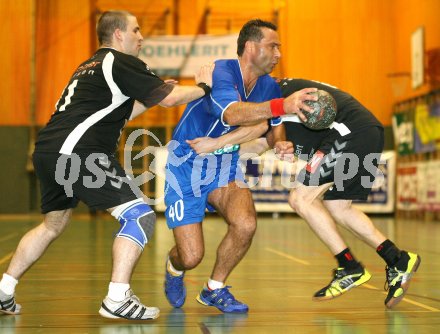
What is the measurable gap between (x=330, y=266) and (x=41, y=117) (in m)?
16.7

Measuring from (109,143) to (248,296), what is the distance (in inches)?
72.9

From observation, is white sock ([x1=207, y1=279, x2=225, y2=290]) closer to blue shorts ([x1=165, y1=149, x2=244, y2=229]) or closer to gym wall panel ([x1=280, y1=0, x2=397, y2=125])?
blue shorts ([x1=165, y1=149, x2=244, y2=229])

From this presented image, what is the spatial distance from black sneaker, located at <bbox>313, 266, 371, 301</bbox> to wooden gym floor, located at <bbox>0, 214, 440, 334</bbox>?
80 millimetres

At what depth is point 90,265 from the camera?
891cm

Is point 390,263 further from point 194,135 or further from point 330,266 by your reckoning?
point 330,266

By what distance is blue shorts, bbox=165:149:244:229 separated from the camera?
19.0 feet

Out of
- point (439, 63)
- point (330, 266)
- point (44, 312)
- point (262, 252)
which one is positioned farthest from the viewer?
point (439, 63)

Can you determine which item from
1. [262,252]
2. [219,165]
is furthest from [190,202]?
[262,252]

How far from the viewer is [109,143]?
5.15m

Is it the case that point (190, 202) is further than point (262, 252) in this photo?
No

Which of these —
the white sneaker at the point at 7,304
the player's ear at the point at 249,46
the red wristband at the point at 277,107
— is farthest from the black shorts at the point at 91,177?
the player's ear at the point at 249,46

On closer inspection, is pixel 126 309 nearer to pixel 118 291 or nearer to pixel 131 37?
pixel 118 291

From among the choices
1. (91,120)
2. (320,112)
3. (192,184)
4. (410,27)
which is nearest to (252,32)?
(320,112)

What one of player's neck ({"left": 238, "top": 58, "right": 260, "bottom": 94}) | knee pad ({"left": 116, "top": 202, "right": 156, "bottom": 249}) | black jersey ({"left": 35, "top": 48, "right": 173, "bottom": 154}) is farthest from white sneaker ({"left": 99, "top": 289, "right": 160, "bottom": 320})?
player's neck ({"left": 238, "top": 58, "right": 260, "bottom": 94})
